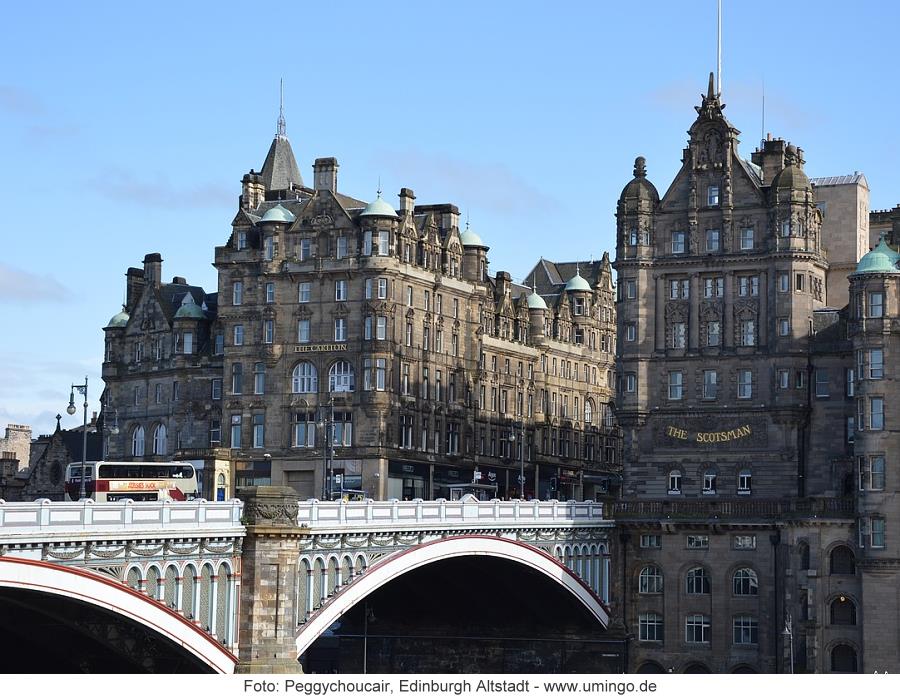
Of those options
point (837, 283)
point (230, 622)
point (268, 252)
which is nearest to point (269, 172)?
point (268, 252)

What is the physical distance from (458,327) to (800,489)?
4614cm

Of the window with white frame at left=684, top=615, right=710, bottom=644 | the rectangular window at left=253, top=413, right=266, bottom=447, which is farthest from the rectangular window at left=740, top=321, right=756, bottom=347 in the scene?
the rectangular window at left=253, top=413, right=266, bottom=447

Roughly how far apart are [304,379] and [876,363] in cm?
5438

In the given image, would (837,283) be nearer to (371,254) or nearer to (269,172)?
(371,254)

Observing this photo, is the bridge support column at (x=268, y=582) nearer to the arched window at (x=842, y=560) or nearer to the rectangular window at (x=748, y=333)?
the arched window at (x=842, y=560)

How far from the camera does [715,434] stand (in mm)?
143375

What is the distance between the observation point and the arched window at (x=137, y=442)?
182625 mm

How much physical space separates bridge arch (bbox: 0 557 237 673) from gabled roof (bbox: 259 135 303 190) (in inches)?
4117

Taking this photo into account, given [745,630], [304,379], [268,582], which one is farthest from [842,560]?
[268,582]

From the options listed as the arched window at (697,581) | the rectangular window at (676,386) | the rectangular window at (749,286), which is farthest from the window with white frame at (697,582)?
the rectangular window at (749,286)

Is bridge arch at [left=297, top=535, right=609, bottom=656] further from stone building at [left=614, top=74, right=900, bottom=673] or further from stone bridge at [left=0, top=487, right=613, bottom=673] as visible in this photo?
stone building at [left=614, top=74, right=900, bottom=673]

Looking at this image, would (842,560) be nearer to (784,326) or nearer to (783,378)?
(783,378)

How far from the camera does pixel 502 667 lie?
456 feet

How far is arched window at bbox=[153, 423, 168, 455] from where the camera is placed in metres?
180
